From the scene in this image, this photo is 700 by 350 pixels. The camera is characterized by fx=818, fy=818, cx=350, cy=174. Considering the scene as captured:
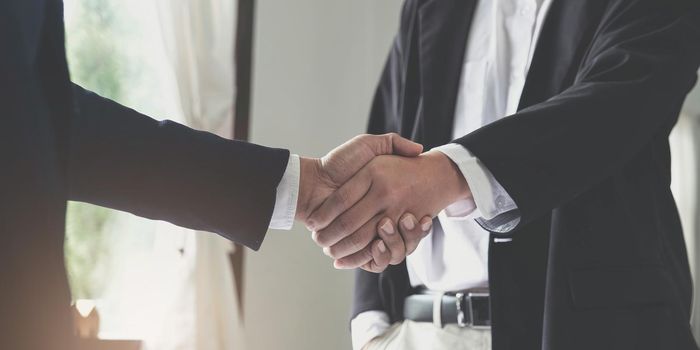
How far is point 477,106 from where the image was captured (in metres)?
1.56

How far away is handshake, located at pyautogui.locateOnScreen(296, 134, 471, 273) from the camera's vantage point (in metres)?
1.33

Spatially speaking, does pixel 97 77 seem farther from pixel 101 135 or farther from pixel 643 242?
pixel 643 242

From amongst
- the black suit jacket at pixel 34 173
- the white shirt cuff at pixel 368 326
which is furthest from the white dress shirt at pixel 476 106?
the black suit jacket at pixel 34 173

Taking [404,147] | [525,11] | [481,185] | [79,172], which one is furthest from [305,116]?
[79,172]

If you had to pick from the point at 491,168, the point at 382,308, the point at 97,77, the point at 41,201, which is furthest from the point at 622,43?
the point at 97,77

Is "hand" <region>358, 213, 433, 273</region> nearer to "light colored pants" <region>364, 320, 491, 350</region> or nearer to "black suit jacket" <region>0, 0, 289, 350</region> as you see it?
"light colored pants" <region>364, 320, 491, 350</region>

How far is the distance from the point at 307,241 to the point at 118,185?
5.13 feet

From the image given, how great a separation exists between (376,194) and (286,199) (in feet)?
0.50

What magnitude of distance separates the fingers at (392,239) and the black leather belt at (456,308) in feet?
0.44

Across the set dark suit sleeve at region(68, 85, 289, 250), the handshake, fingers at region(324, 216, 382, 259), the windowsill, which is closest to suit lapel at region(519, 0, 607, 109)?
the handshake

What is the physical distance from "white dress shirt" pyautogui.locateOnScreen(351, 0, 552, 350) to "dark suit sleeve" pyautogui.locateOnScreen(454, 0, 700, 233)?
13 centimetres

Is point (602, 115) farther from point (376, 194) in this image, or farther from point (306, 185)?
point (306, 185)

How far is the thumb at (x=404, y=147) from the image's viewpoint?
1.37 meters

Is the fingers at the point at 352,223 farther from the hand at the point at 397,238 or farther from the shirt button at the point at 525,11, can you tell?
the shirt button at the point at 525,11
